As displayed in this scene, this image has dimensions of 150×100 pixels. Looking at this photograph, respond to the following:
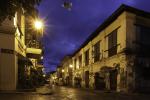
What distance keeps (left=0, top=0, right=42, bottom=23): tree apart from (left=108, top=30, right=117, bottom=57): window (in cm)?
2379

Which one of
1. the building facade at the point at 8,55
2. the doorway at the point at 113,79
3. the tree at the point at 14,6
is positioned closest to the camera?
the tree at the point at 14,6

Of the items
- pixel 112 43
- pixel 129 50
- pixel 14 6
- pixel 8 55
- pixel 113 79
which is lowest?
pixel 113 79

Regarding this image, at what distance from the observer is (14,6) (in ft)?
24.9

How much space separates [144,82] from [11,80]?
1252 cm

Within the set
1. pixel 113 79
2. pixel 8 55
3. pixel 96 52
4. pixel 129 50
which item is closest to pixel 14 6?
pixel 8 55

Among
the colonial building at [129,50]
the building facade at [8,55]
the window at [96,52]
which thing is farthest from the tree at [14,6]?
the window at [96,52]

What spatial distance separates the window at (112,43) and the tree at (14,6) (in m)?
23.8

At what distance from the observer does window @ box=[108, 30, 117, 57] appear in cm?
3139

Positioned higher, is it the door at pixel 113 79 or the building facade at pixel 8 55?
the building facade at pixel 8 55

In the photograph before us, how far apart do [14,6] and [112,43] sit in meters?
25.5

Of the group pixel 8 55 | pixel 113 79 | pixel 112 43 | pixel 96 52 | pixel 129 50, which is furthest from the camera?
pixel 96 52

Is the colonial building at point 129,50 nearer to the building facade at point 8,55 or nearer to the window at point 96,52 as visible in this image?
the window at point 96,52

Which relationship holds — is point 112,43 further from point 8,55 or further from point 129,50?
point 8,55

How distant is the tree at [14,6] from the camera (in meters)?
7.35
